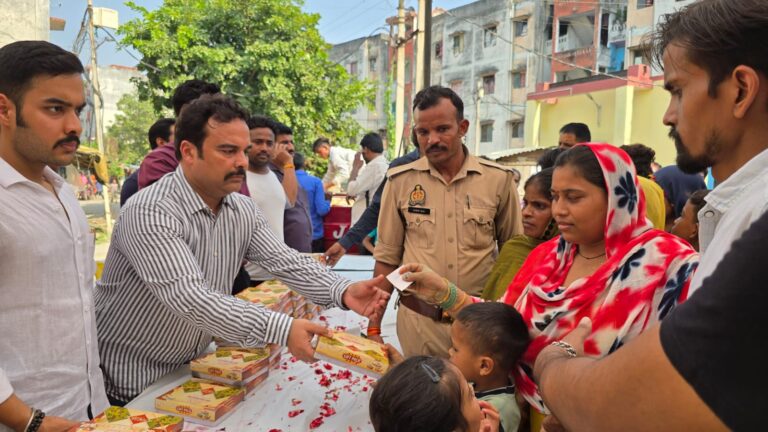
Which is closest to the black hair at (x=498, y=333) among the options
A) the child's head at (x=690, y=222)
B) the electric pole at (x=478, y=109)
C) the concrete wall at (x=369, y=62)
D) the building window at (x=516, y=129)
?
the child's head at (x=690, y=222)

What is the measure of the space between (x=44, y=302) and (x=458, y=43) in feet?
80.5

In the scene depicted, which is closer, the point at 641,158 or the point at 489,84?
the point at 641,158

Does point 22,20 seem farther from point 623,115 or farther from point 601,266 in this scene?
point 623,115

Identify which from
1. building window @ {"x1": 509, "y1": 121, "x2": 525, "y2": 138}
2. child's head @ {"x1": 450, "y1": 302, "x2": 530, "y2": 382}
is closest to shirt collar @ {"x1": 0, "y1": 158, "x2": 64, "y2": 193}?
child's head @ {"x1": 450, "y1": 302, "x2": 530, "y2": 382}

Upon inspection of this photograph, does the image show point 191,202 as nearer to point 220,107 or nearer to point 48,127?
point 220,107

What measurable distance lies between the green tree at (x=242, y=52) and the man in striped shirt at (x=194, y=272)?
1072cm

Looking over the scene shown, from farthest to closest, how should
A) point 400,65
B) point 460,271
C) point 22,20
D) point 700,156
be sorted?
point 400,65 → point 22,20 → point 460,271 → point 700,156

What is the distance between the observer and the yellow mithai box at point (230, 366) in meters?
1.99

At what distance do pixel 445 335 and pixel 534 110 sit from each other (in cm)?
1885

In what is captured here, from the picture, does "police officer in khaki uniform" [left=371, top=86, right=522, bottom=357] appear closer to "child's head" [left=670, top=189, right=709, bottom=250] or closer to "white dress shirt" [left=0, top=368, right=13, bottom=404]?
"child's head" [left=670, top=189, right=709, bottom=250]

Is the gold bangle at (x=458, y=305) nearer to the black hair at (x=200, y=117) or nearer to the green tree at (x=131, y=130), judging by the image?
the black hair at (x=200, y=117)

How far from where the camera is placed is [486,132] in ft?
77.7

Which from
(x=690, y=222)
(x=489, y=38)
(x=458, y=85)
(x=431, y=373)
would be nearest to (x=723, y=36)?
(x=431, y=373)

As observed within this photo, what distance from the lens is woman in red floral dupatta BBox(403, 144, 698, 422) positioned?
5.18 feet
